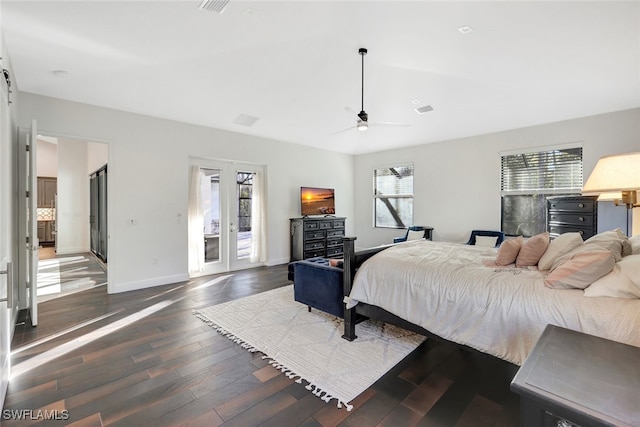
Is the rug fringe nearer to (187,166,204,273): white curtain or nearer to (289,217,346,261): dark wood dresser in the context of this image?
(187,166,204,273): white curtain

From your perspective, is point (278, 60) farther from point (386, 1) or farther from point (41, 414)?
point (41, 414)

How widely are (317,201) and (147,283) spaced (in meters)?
3.95

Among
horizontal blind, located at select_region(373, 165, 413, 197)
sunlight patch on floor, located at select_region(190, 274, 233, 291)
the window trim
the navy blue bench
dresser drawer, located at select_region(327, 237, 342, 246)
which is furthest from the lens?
horizontal blind, located at select_region(373, 165, 413, 197)

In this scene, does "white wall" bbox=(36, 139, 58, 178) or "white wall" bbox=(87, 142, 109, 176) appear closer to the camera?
"white wall" bbox=(87, 142, 109, 176)

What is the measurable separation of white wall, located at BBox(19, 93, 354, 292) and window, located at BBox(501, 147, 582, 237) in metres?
5.15

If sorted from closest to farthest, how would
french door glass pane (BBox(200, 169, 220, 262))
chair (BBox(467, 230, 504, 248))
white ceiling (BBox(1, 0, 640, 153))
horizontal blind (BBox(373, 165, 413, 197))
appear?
white ceiling (BBox(1, 0, 640, 153))
chair (BBox(467, 230, 504, 248))
french door glass pane (BBox(200, 169, 220, 262))
horizontal blind (BBox(373, 165, 413, 197))

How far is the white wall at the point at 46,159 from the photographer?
30.6 ft

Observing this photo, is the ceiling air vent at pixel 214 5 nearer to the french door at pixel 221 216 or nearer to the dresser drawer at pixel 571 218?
the french door at pixel 221 216

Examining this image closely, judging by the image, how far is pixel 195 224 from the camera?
5.60 meters

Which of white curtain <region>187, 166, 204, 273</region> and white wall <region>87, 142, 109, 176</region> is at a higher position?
white wall <region>87, 142, 109, 176</region>

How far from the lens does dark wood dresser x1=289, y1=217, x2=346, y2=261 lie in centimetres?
664

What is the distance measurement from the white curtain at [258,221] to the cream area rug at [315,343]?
250 centimetres

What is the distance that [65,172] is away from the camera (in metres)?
8.29

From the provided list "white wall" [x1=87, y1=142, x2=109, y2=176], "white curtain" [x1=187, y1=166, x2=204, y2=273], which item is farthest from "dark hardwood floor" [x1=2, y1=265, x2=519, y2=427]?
"white wall" [x1=87, y1=142, x2=109, y2=176]
